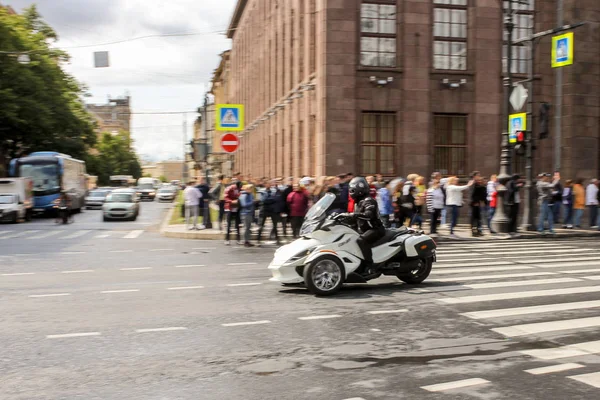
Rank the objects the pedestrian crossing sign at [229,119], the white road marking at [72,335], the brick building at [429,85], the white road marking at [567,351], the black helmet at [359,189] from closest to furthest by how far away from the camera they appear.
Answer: the white road marking at [567,351], the white road marking at [72,335], the black helmet at [359,189], the pedestrian crossing sign at [229,119], the brick building at [429,85]

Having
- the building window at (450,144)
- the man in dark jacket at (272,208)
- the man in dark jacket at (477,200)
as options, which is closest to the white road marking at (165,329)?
the man in dark jacket at (272,208)

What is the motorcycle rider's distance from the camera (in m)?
10.2

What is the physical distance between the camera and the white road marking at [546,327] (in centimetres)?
739

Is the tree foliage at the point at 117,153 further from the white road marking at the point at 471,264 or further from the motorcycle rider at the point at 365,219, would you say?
the motorcycle rider at the point at 365,219

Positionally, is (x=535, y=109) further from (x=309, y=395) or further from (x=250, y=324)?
(x=309, y=395)

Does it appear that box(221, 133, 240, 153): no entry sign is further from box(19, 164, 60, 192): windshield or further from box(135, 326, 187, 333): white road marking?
box(19, 164, 60, 192): windshield

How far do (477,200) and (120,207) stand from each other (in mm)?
20740

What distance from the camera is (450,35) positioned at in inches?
1121

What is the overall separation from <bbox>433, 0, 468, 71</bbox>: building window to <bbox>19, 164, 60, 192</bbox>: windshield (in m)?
24.0

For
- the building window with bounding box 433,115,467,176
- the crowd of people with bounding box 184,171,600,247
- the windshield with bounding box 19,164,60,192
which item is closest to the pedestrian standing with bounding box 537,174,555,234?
the crowd of people with bounding box 184,171,600,247

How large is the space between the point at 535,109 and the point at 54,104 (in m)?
36.3

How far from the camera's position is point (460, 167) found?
2866cm

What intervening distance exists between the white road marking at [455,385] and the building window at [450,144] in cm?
2339

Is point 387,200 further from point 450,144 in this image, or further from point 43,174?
point 43,174
